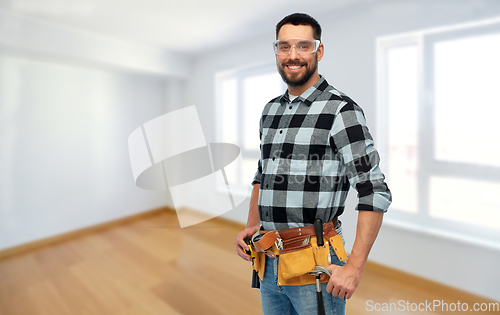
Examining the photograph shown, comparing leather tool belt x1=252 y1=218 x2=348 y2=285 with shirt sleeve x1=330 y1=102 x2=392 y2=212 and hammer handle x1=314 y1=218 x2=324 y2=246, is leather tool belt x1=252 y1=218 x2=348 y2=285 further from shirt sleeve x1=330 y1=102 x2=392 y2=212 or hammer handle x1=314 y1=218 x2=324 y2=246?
shirt sleeve x1=330 y1=102 x2=392 y2=212

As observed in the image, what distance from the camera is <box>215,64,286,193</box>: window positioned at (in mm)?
3615

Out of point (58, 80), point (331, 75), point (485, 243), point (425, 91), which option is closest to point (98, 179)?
point (58, 80)

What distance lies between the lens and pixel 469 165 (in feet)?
7.13

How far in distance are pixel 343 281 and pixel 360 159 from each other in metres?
0.36

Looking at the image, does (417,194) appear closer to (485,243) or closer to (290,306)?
(485,243)

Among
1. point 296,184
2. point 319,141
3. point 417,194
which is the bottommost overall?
point 417,194

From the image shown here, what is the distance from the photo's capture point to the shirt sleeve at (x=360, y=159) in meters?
0.83

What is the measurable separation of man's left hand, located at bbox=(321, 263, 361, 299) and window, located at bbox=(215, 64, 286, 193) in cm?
281

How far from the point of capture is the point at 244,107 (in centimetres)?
388

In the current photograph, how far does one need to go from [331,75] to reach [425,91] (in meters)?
0.81

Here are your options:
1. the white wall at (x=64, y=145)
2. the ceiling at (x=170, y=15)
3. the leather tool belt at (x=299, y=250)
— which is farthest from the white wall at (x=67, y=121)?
the leather tool belt at (x=299, y=250)

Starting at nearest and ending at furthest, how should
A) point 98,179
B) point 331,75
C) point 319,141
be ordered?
point 319,141
point 331,75
point 98,179

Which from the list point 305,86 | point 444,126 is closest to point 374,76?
point 444,126

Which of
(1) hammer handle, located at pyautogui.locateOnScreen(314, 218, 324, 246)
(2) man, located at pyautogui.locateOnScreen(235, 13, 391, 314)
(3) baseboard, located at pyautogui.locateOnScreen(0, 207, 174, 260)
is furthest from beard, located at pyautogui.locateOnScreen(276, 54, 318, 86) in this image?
(3) baseboard, located at pyautogui.locateOnScreen(0, 207, 174, 260)
